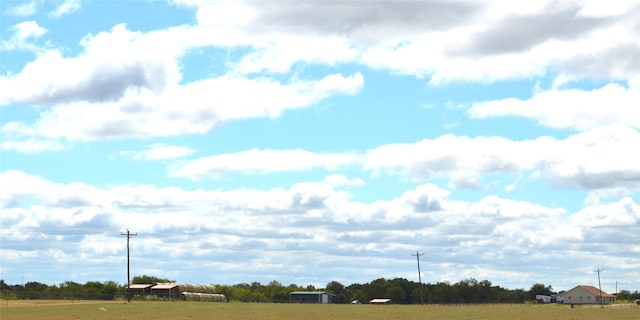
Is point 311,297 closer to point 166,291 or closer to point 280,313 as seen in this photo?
point 166,291

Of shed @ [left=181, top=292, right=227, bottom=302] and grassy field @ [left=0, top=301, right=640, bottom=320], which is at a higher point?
shed @ [left=181, top=292, right=227, bottom=302]

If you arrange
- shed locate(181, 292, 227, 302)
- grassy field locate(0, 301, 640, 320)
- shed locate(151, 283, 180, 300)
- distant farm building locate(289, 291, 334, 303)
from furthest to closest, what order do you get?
1. distant farm building locate(289, 291, 334, 303)
2. shed locate(151, 283, 180, 300)
3. shed locate(181, 292, 227, 302)
4. grassy field locate(0, 301, 640, 320)

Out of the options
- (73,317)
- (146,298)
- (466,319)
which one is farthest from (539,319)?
(146,298)

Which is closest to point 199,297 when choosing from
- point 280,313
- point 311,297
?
point 311,297

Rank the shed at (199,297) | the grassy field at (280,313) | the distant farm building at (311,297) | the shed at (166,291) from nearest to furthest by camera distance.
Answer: the grassy field at (280,313), the shed at (199,297), the shed at (166,291), the distant farm building at (311,297)

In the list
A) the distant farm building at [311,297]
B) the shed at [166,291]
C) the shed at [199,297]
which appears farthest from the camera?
the distant farm building at [311,297]

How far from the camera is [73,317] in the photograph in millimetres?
81000

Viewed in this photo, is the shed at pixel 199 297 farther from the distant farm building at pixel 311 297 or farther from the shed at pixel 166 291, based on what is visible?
the distant farm building at pixel 311 297

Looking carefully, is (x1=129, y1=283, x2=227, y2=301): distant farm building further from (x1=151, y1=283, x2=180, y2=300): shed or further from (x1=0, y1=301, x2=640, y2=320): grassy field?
(x1=0, y1=301, x2=640, y2=320): grassy field

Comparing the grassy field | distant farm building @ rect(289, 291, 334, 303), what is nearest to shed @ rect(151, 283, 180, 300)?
distant farm building @ rect(289, 291, 334, 303)

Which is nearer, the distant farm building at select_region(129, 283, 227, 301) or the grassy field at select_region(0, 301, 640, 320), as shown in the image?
the grassy field at select_region(0, 301, 640, 320)

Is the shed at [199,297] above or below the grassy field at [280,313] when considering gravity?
above

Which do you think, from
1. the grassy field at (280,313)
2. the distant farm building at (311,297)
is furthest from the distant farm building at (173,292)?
the grassy field at (280,313)

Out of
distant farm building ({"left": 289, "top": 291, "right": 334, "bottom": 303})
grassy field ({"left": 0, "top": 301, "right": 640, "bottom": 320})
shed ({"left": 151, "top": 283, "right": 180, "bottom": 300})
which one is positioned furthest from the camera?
distant farm building ({"left": 289, "top": 291, "right": 334, "bottom": 303})
